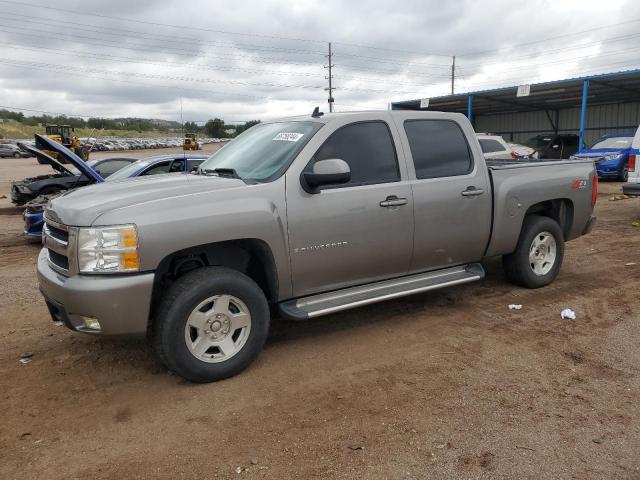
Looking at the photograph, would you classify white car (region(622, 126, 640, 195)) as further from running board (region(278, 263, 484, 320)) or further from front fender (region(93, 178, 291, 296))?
front fender (region(93, 178, 291, 296))

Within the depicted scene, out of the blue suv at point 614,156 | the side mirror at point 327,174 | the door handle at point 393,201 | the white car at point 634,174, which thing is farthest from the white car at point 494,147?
the side mirror at point 327,174

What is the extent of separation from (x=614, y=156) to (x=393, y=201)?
54.2 ft

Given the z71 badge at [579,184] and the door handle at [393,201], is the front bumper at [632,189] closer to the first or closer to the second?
the z71 badge at [579,184]

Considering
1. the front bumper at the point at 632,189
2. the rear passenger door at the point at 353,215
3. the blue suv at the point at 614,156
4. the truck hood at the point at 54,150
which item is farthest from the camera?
the blue suv at the point at 614,156

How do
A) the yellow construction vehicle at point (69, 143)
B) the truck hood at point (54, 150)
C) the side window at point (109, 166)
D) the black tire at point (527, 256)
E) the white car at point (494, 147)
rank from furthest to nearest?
the white car at point (494, 147), the yellow construction vehicle at point (69, 143), the side window at point (109, 166), the truck hood at point (54, 150), the black tire at point (527, 256)

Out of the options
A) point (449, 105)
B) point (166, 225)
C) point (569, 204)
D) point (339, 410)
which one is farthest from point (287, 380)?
point (449, 105)

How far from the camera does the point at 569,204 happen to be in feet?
19.7

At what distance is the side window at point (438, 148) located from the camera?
4734 millimetres

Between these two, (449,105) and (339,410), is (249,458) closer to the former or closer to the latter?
(339,410)

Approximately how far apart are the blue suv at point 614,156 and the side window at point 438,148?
1477 cm

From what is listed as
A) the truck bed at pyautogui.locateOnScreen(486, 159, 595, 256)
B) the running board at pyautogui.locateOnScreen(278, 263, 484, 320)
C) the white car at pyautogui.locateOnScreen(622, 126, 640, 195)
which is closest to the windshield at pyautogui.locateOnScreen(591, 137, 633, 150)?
the white car at pyautogui.locateOnScreen(622, 126, 640, 195)

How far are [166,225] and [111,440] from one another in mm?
1338

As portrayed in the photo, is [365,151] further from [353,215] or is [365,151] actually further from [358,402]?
[358,402]

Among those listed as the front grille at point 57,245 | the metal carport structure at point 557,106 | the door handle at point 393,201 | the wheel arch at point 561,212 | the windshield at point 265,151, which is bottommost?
the wheel arch at point 561,212
